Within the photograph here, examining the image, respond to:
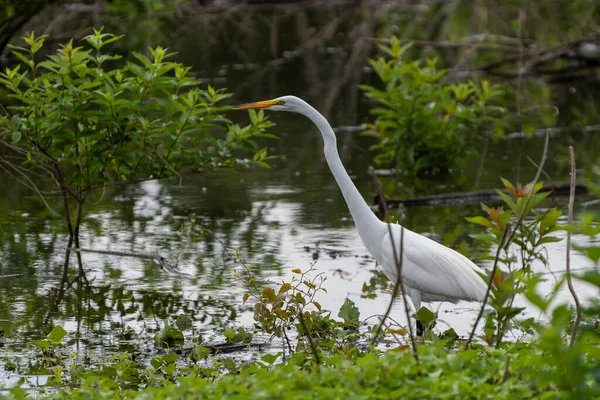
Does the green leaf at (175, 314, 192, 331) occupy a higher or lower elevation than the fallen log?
lower

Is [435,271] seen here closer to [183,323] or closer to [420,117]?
[183,323]

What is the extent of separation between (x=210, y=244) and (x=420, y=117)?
2703mm

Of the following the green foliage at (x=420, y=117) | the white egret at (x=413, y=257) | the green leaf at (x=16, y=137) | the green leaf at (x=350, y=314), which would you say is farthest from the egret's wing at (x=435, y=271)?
the green foliage at (x=420, y=117)

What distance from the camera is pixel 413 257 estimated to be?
495 centimetres

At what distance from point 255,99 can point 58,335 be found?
9386 mm

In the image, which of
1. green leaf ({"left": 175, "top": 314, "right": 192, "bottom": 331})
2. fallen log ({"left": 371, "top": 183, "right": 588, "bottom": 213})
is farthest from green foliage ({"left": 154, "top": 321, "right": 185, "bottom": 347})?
fallen log ({"left": 371, "top": 183, "right": 588, "bottom": 213})

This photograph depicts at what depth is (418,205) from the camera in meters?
7.89

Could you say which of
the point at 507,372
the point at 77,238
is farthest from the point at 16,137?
the point at 507,372

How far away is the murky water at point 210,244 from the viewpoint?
A: 5.50 m

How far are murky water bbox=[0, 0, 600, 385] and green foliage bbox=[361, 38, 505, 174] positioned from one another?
25 centimetres

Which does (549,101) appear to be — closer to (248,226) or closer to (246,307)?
(248,226)

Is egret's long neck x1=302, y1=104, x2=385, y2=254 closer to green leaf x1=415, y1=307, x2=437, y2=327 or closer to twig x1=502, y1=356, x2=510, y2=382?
green leaf x1=415, y1=307, x2=437, y2=327

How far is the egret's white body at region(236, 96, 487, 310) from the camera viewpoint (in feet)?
16.1

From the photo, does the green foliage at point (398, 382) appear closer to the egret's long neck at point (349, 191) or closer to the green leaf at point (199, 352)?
the green leaf at point (199, 352)
